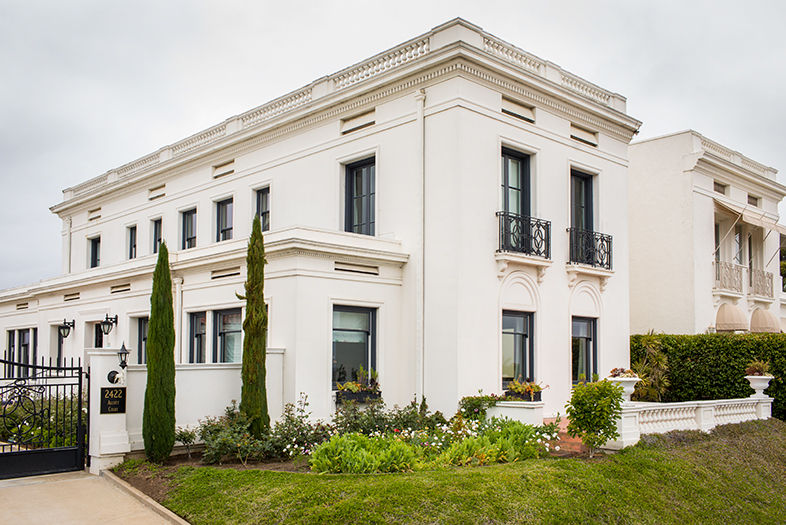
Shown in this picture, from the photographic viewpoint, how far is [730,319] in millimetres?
22531

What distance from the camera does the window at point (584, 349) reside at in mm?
17697

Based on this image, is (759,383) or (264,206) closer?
(759,383)

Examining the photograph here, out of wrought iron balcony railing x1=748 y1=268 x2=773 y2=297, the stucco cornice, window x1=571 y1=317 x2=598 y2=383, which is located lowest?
window x1=571 y1=317 x2=598 y2=383

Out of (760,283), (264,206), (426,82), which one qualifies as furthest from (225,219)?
(760,283)

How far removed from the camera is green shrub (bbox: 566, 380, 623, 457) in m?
12.0

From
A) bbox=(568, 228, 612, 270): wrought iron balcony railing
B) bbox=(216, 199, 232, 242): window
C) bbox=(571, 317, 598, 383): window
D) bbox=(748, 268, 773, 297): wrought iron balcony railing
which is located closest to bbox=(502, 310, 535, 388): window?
bbox=(571, 317, 598, 383): window

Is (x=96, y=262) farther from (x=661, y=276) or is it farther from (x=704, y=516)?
(x=704, y=516)

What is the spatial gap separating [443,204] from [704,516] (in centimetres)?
748

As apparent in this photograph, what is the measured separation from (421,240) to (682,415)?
20.4 feet

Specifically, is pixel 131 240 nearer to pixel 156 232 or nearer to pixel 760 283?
pixel 156 232

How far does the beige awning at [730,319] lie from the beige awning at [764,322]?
1588 millimetres

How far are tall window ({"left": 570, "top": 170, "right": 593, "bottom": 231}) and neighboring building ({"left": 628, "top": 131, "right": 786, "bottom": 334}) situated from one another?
17.7 feet

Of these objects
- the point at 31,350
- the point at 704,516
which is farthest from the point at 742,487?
the point at 31,350

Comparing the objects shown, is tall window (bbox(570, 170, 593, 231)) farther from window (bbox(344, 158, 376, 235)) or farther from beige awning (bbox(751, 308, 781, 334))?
beige awning (bbox(751, 308, 781, 334))
